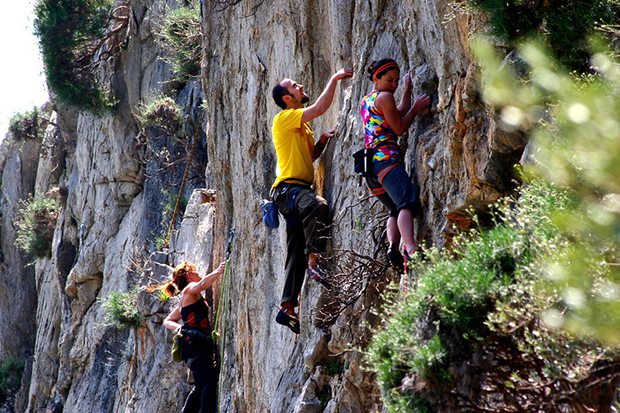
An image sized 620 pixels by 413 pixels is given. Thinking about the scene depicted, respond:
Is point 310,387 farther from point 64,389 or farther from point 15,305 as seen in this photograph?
point 15,305

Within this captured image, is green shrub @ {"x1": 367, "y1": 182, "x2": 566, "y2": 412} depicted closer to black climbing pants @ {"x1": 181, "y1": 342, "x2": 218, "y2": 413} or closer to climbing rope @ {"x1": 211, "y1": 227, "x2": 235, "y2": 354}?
climbing rope @ {"x1": 211, "y1": 227, "x2": 235, "y2": 354}

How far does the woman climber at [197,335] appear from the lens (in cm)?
1362

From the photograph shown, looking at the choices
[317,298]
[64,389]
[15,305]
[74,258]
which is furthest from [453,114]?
[15,305]

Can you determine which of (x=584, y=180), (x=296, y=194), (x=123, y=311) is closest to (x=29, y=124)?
(x=123, y=311)

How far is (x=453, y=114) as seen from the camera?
787 cm

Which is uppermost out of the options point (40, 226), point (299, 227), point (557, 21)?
point (40, 226)

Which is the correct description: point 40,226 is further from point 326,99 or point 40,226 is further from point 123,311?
point 326,99

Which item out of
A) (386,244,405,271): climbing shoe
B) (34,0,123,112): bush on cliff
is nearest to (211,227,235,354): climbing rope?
(386,244,405,271): climbing shoe

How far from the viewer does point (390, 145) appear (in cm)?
853

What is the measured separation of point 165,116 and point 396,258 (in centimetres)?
1394

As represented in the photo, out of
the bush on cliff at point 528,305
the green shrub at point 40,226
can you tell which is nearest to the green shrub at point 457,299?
the bush on cliff at point 528,305

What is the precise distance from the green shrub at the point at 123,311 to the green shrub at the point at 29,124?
1307cm

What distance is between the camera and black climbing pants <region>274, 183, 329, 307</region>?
990 centimetres

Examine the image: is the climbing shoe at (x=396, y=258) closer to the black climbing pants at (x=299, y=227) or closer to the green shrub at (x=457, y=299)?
the black climbing pants at (x=299, y=227)
